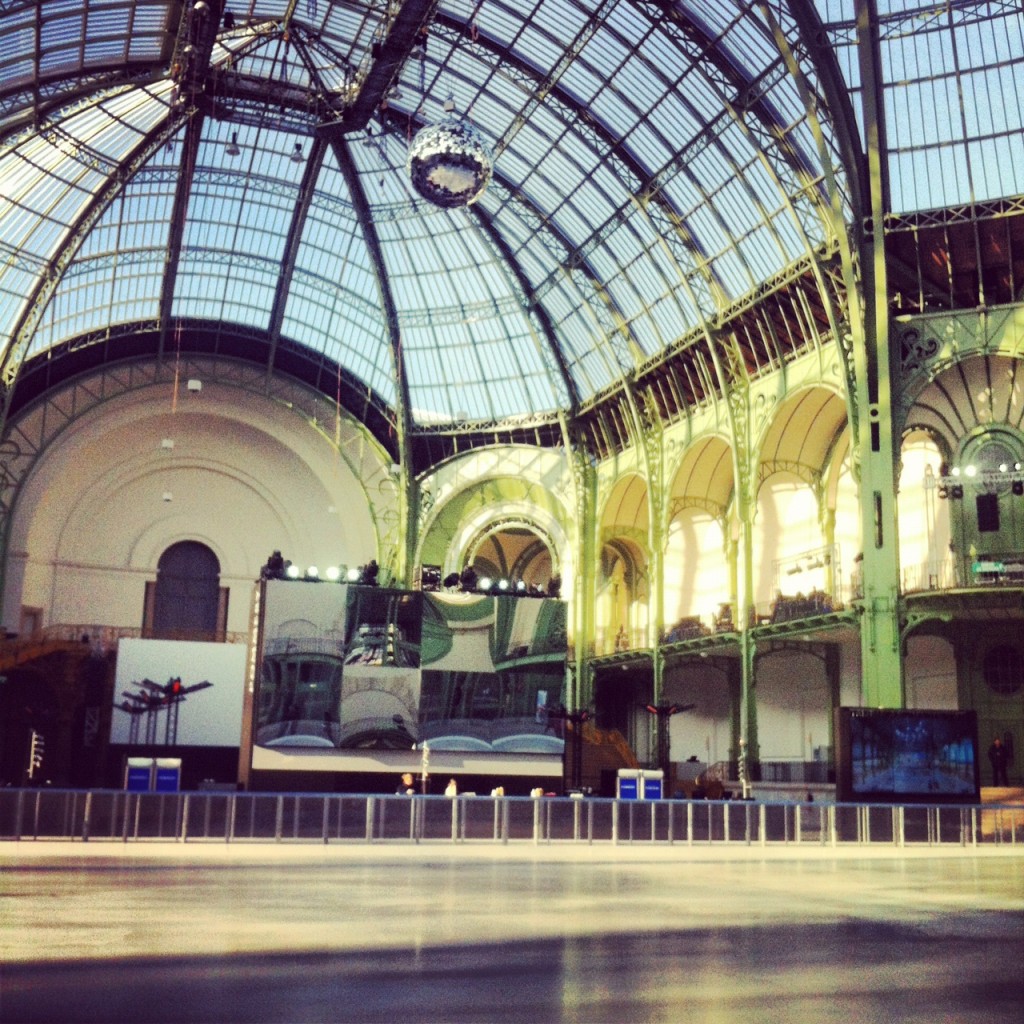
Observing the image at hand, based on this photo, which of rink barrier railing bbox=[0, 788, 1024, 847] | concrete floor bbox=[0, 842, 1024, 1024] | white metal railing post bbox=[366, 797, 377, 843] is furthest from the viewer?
white metal railing post bbox=[366, 797, 377, 843]

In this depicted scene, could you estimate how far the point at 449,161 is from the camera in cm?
2506

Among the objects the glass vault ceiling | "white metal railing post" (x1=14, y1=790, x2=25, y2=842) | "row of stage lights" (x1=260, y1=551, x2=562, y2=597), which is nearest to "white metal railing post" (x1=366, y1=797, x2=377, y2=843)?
"white metal railing post" (x1=14, y1=790, x2=25, y2=842)

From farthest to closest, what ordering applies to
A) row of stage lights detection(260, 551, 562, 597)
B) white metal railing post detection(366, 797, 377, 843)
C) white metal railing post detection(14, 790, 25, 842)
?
1. row of stage lights detection(260, 551, 562, 597)
2. white metal railing post detection(366, 797, 377, 843)
3. white metal railing post detection(14, 790, 25, 842)

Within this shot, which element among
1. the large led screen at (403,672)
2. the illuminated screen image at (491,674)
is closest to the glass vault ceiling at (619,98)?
the illuminated screen image at (491,674)

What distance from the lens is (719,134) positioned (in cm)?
4034

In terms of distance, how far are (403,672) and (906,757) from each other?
20.3m

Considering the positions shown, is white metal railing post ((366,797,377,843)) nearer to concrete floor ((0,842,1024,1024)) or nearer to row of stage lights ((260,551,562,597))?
concrete floor ((0,842,1024,1024))

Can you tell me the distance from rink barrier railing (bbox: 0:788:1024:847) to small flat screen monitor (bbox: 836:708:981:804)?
9.96 ft

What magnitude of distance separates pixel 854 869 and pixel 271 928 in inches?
481

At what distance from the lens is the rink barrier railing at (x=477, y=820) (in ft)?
72.0

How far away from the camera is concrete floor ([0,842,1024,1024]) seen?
21.8ft

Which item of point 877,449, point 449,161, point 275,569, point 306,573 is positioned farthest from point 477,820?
Answer: point 306,573

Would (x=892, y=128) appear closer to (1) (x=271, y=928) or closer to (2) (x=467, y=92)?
(2) (x=467, y=92)

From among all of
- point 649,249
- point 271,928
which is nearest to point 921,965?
point 271,928
